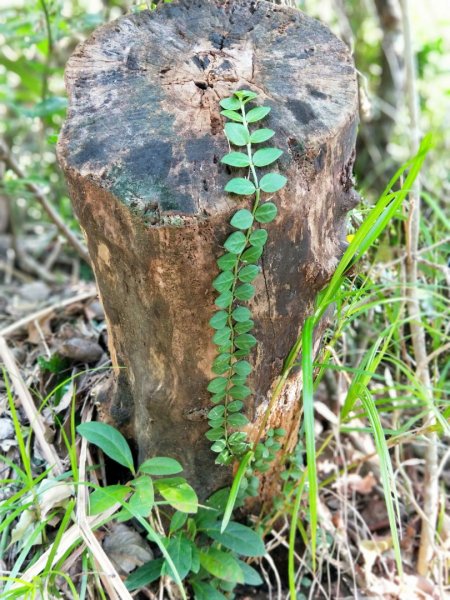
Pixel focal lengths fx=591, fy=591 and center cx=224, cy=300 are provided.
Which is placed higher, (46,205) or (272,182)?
(272,182)

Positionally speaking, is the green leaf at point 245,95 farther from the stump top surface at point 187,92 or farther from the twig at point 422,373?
the twig at point 422,373

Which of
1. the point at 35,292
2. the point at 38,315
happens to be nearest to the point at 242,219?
the point at 38,315

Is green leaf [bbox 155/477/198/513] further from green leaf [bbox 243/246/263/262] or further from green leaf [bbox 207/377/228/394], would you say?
green leaf [bbox 243/246/263/262]

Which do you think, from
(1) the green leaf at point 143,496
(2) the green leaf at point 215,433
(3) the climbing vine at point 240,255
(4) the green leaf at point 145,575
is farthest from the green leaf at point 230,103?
(4) the green leaf at point 145,575

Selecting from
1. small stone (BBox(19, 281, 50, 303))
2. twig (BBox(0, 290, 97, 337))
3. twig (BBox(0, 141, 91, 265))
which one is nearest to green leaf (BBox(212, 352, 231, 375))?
twig (BBox(0, 290, 97, 337))

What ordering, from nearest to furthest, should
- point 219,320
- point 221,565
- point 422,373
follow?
point 219,320 < point 221,565 < point 422,373

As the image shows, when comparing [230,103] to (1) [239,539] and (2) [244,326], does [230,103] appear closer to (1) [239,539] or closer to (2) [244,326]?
(2) [244,326]

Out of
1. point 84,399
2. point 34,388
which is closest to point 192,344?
point 84,399
